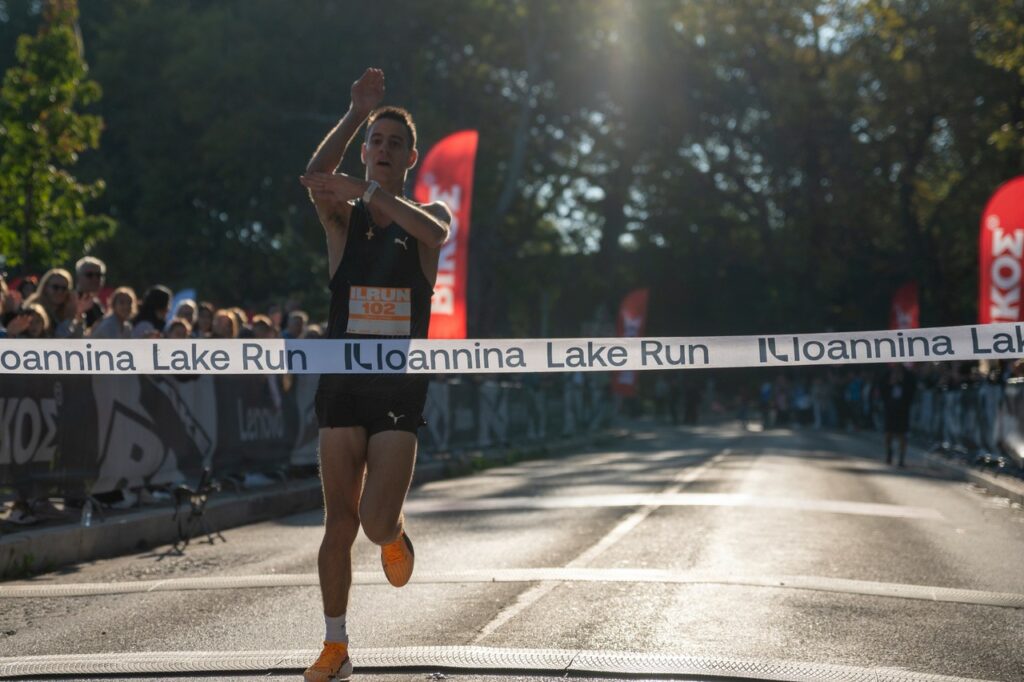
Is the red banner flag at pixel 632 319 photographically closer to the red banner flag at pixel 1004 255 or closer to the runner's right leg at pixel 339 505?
the red banner flag at pixel 1004 255

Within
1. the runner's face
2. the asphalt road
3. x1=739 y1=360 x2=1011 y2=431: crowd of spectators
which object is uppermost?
x1=739 y1=360 x2=1011 y2=431: crowd of spectators

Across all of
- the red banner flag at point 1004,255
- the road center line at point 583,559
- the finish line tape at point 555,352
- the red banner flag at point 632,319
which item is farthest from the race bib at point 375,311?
the red banner flag at point 632,319

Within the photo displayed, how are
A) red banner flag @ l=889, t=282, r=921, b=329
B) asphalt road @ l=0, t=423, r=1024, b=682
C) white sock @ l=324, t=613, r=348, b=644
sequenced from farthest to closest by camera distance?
red banner flag @ l=889, t=282, r=921, b=329 → asphalt road @ l=0, t=423, r=1024, b=682 → white sock @ l=324, t=613, r=348, b=644

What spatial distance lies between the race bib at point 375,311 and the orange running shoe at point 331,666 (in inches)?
47.2

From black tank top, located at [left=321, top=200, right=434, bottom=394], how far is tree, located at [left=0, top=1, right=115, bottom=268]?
1481 cm

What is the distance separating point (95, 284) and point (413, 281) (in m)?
8.22

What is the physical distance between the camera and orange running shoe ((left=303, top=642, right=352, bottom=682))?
5285mm

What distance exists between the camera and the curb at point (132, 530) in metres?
9.99

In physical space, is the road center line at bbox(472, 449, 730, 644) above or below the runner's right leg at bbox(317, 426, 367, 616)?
below

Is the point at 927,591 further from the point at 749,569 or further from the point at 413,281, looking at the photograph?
the point at 413,281

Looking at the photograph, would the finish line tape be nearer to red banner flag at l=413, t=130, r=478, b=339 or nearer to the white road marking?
the white road marking

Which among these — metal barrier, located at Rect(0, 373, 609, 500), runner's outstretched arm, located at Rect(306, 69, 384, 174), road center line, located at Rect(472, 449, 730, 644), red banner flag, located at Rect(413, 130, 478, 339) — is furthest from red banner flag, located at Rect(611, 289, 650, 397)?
runner's outstretched arm, located at Rect(306, 69, 384, 174)

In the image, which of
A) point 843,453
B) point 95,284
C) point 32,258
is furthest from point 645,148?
point 95,284

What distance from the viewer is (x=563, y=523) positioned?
1259cm
